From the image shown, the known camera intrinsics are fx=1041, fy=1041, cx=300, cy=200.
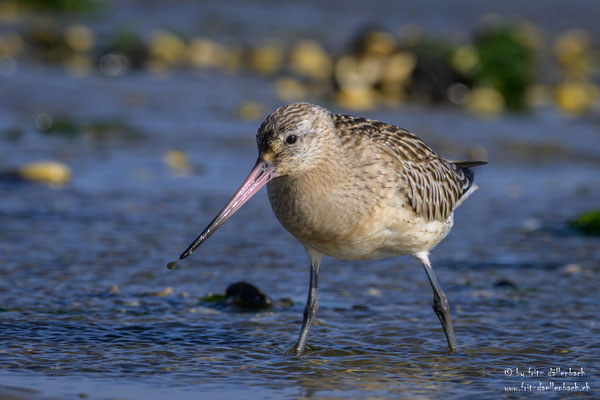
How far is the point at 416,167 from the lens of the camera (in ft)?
22.0

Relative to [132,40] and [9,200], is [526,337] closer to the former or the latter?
[9,200]

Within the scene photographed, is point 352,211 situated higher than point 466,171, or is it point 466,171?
point 466,171

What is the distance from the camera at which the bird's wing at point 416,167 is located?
647cm

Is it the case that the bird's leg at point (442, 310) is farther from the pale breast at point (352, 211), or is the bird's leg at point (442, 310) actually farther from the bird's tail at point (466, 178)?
the bird's tail at point (466, 178)

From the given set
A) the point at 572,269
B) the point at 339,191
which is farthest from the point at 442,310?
the point at 572,269

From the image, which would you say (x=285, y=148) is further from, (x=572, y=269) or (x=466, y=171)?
(x=572, y=269)

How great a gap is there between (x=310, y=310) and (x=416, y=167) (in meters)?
1.16

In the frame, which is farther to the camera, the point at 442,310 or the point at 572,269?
the point at 572,269

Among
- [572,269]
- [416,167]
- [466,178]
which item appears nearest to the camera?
[416,167]

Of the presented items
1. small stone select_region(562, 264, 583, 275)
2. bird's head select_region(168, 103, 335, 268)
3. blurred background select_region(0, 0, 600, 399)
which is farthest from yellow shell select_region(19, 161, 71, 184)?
small stone select_region(562, 264, 583, 275)

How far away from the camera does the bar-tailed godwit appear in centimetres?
602

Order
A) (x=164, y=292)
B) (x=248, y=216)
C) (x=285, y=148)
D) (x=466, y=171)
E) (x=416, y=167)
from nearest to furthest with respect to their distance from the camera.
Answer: (x=285, y=148) → (x=416, y=167) → (x=164, y=292) → (x=466, y=171) → (x=248, y=216)

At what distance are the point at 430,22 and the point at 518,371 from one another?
16.2 meters

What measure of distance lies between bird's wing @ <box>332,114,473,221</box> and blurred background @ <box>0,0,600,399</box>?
78 cm
